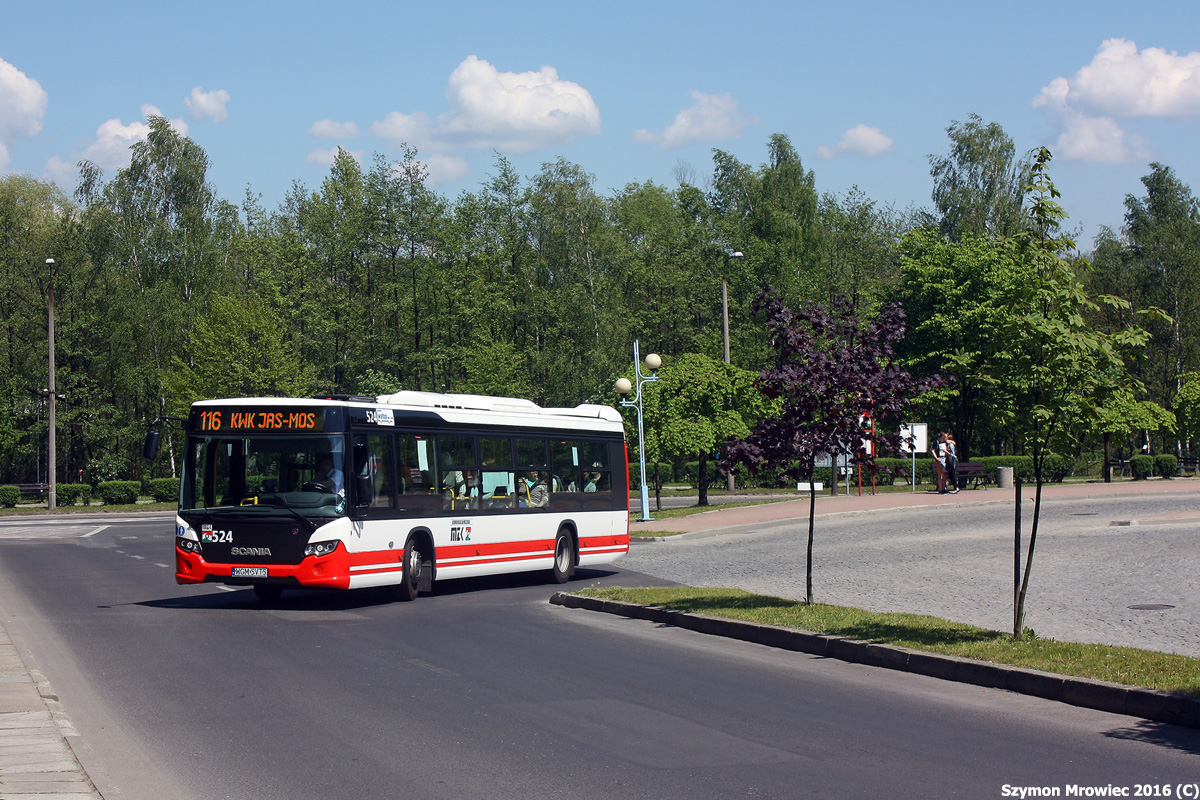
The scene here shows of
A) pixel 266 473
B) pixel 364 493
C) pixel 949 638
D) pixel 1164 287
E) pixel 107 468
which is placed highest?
pixel 1164 287

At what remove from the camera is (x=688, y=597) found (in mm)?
15508

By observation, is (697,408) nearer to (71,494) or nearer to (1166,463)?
(1166,463)

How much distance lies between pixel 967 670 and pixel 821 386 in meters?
4.84

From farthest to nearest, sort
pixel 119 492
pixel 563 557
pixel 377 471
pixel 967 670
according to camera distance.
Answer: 1. pixel 119 492
2. pixel 563 557
3. pixel 377 471
4. pixel 967 670

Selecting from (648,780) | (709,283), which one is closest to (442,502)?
(648,780)

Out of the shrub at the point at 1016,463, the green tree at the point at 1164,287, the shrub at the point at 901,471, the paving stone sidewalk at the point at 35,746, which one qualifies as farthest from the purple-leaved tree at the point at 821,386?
the green tree at the point at 1164,287

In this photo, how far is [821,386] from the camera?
14086 mm

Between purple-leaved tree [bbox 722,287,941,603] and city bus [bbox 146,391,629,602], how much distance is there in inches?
199

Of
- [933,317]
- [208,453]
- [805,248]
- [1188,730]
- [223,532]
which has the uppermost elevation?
[805,248]

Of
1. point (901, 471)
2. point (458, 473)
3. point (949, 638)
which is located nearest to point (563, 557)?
point (458, 473)

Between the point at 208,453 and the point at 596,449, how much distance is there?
25.9 feet

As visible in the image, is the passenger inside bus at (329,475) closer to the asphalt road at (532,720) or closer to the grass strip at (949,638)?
the asphalt road at (532,720)

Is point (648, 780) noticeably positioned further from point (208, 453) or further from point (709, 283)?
point (709, 283)

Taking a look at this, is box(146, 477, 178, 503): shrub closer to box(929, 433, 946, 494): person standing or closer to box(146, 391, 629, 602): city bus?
box(929, 433, 946, 494): person standing
